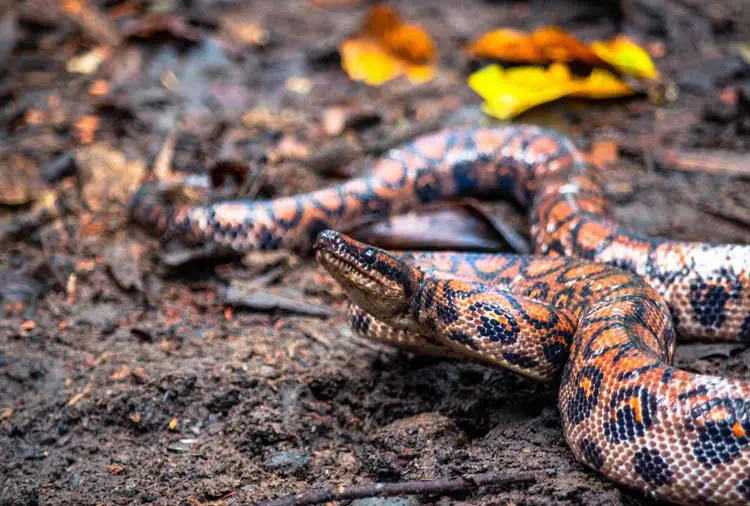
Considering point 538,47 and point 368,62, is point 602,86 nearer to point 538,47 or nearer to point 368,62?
point 538,47

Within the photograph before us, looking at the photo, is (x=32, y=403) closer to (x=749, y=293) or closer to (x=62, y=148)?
(x=62, y=148)

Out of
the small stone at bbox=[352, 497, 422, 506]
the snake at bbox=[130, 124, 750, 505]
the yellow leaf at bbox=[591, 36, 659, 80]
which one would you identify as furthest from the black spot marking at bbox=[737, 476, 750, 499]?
the yellow leaf at bbox=[591, 36, 659, 80]

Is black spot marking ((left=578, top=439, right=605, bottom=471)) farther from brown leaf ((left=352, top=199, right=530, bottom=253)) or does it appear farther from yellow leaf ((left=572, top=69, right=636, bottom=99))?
yellow leaf ((left=572, top=69, right=636, bottom=99))

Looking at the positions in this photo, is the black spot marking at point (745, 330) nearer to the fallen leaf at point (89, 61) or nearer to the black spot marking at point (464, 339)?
the black spot marking at point (464, 339)

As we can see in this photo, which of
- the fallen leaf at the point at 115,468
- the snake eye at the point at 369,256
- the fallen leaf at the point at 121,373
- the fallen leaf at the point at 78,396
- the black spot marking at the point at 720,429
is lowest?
the fallen leaf at the point at 121,373

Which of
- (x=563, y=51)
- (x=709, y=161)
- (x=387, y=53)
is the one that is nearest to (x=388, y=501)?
(x=709, y=161)

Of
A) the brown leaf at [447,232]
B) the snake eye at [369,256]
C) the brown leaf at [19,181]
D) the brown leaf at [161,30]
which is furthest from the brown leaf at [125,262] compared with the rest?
the brown leaf at [161,30]

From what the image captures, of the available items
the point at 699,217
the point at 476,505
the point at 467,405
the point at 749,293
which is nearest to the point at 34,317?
the point at 467,405

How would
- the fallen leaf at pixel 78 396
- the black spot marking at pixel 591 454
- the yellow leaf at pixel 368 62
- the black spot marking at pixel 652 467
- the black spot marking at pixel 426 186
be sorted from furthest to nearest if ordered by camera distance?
1. the yellow leaf at pixel 368 62
2. the black spot marking at pixel 426 186
3. the fallen leaf at pixel 78 396
4. the black spot marking at pixel 591 454
5. the black spot marking at pixel 652 467
